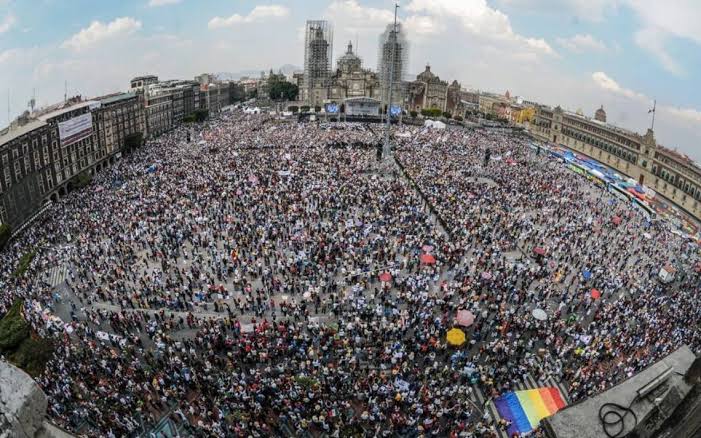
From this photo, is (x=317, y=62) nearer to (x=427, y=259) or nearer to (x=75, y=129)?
(x=75, y=129)

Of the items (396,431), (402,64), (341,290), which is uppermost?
(402,64)

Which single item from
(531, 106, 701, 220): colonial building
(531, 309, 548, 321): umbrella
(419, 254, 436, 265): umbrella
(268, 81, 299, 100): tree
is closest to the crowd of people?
(419, 254, 436, 265): umbrella

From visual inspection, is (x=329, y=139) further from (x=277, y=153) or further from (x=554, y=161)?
(x=554, y=161)

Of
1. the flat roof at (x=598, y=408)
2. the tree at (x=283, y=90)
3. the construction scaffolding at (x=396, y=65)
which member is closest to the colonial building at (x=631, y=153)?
the construction scaffolding at (x=396, y=65)

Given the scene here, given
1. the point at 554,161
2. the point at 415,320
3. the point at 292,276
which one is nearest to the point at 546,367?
the point at 415,320

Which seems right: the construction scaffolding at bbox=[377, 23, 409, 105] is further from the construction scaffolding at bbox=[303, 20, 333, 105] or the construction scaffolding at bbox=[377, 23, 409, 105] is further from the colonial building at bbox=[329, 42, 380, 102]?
the construction scaffolding at bbox=[303, 20, 333, 105]

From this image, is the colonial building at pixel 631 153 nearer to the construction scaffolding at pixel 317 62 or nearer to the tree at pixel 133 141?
the construction scaffolding at pixel 317 62
